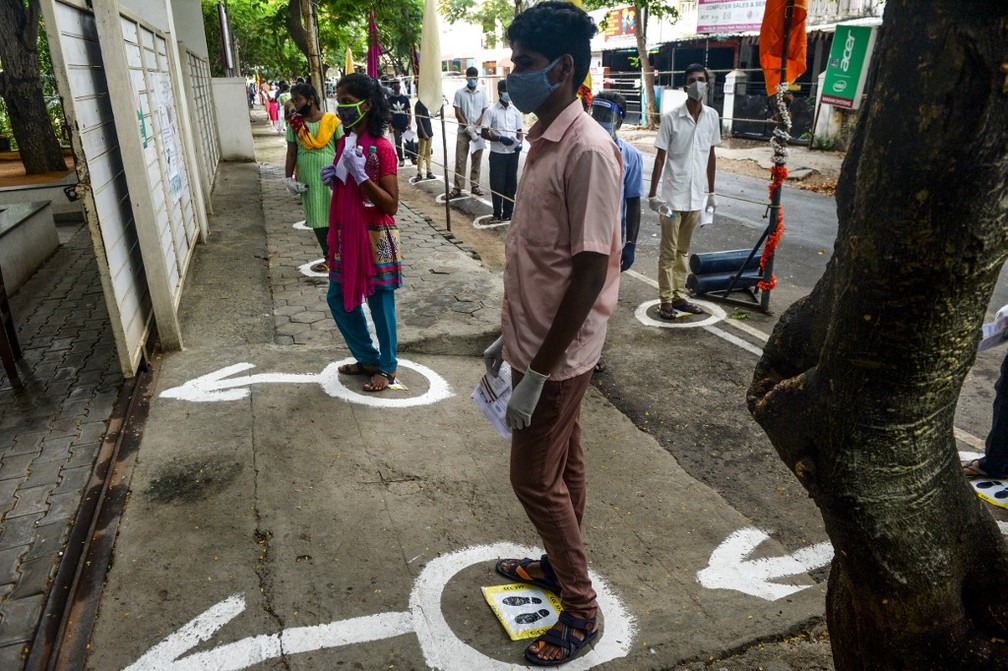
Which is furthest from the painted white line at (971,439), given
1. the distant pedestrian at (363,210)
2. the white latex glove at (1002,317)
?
the distant pedestrian at (363,210)

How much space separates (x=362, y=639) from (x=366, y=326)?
85.9 inches

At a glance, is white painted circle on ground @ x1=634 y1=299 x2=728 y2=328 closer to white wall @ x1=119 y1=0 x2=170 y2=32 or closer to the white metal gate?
the white metal gate

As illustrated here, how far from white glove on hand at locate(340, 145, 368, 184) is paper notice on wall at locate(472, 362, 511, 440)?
1834 millimetres

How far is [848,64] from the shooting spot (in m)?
14.0

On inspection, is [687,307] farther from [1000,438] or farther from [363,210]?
[363,210]

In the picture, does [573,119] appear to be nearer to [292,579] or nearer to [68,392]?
[292,579]

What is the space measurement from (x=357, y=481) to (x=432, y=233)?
571 cm

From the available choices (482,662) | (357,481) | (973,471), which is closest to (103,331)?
(357,481)

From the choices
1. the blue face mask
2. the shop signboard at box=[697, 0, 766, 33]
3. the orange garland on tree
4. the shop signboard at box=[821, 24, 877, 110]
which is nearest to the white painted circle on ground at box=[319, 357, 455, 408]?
Result: the blue face mask

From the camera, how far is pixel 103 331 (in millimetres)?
5527

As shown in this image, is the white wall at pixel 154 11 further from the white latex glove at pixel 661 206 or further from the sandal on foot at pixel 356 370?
the white latex glove at pixel 661 206

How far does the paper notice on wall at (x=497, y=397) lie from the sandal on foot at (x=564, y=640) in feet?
2.32

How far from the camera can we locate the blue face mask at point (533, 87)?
2.24 m

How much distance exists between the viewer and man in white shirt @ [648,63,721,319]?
583 centimetres
